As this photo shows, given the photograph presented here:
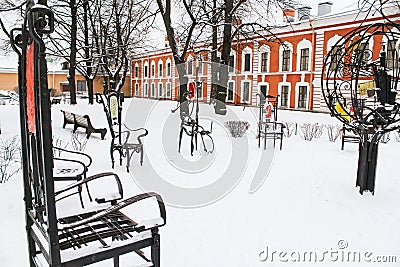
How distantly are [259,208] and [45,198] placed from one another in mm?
2902

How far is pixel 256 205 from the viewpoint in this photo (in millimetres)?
4328

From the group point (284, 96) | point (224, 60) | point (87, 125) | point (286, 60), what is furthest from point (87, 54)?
point (284, 96)

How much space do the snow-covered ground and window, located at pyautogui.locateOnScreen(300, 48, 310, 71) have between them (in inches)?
614

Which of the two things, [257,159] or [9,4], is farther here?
[9,4]

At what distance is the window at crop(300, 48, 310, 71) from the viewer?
72.4ft

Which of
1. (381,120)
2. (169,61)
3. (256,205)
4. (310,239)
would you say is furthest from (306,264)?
(169,61)

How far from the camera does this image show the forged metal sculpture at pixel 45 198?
1699 millimetres

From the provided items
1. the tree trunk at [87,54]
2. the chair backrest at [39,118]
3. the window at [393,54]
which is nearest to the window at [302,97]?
the window at [393,54]

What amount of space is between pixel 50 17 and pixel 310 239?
9.69 feet

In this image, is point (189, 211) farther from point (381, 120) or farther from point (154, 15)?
point (154, 15)

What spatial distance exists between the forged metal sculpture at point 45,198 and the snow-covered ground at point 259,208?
64 cm

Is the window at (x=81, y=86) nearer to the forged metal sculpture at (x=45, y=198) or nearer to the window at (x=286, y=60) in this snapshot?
the window at (x=286, y=60)

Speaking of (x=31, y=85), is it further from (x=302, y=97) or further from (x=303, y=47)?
(x=303, y=47)

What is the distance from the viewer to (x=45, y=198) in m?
1.81
